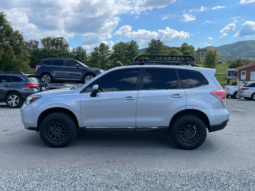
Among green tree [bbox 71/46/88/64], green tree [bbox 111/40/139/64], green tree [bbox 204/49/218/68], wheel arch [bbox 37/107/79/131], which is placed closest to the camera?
wheel arch [bbox 37/107/79/131]

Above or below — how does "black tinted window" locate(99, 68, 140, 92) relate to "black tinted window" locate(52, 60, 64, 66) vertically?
below

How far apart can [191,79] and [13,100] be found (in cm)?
906

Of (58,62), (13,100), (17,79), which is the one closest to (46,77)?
(58,62)

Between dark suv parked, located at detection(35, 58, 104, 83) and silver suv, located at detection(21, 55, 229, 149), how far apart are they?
20.3 feet

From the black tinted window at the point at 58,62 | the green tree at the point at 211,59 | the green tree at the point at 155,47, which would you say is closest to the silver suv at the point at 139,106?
the black tinted window at the point at 58,62

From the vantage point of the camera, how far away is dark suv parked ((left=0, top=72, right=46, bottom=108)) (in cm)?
Result: 1035

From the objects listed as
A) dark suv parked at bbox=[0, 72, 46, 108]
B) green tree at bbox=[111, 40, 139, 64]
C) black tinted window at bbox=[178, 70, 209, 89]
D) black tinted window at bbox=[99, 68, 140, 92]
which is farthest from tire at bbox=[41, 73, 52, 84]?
green tree at bbox=[111, 40, 139, 64]

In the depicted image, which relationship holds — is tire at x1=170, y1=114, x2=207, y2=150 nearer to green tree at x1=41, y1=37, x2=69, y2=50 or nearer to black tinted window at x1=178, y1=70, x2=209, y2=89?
black tinted window at x1=178, y1=70, x2=209, y2=89

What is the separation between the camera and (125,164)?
394 centimetres

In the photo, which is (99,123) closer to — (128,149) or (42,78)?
(128,149)

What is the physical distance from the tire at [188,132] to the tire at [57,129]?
2.19 m

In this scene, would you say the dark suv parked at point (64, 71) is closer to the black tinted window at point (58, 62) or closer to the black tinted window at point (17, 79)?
the black tinted window at point (58, 62)

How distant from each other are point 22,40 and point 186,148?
4888 cm

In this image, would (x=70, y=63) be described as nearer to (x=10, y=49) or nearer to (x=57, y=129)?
(x=57, y=129)
